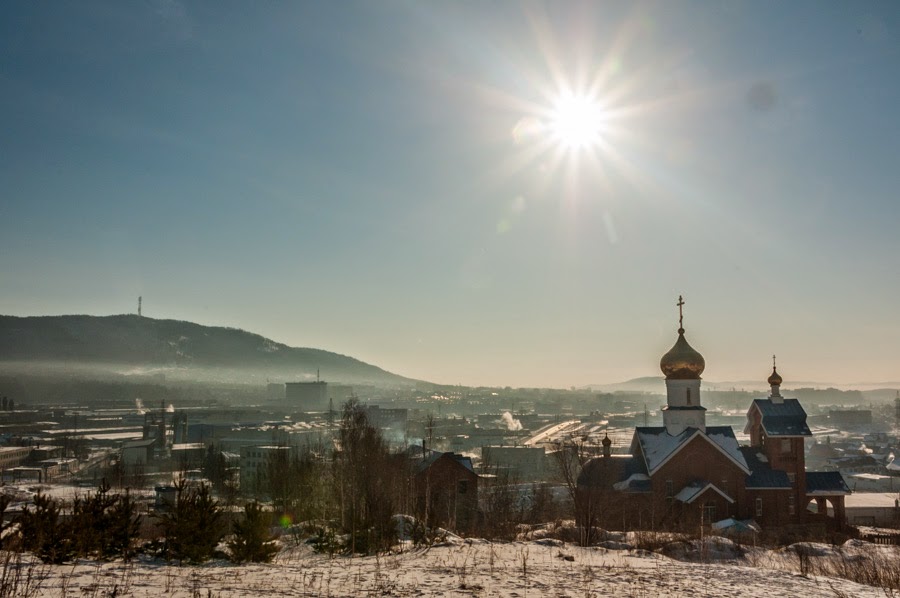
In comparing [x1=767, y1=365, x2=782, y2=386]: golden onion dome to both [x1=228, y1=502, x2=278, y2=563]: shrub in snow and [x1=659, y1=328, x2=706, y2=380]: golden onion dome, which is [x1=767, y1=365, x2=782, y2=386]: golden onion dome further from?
[x1=228, y1=502, x2=278, y2=563]: shrub in snow

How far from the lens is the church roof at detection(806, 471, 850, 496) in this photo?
30.6m

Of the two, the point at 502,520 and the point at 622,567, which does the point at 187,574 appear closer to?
the point at 622,567

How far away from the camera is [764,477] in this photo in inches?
1175

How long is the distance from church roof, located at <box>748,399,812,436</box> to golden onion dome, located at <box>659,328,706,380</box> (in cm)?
340

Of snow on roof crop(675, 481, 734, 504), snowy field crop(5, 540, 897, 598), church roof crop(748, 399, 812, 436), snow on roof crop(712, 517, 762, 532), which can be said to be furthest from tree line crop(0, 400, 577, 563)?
church roof crop(748, 399, 812, 436)

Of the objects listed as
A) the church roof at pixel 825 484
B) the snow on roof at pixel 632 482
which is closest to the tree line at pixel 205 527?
the snow on roof at pixel 632 482

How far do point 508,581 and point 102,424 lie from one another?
475ft

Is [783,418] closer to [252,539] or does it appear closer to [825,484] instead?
[825,484]

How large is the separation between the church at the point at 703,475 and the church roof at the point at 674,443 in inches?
1.8

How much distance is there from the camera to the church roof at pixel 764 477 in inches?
1160

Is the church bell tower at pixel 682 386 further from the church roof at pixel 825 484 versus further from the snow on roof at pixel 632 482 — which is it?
the church roof at pixel 825 484

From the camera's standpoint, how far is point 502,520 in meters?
25.2

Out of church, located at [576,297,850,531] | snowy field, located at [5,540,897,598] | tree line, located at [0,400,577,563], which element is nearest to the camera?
snowy field, located at [5,540,897,598]

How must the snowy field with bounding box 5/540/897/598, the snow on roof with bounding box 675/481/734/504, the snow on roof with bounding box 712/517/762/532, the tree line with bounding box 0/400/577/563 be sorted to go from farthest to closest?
the snow on roof with bounding box 675/481/734/504, the snow on roof with bounding box 712/517/762/532, the tree line with bounding box 0/400/577/563, the snowy field with bounding box 5/540/897/598
